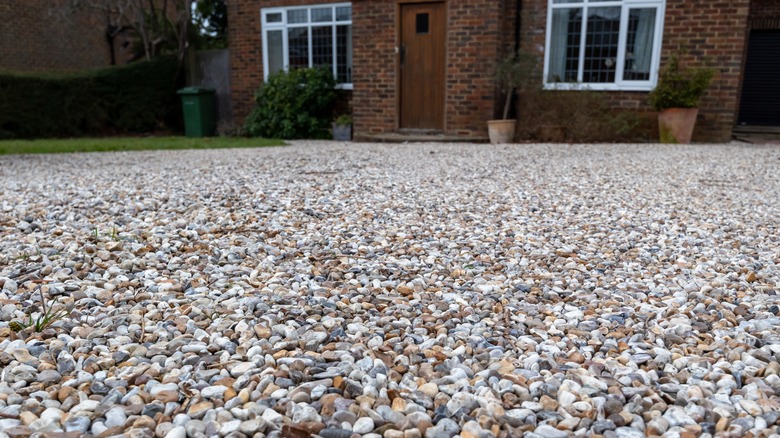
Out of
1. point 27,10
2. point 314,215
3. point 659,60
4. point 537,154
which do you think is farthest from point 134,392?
point 27,10

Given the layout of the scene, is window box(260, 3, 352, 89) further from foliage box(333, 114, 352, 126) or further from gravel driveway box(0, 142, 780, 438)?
gravel driveway box(0, 142, 780, 438)

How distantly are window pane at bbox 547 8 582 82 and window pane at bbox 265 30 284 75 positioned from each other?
526 cm

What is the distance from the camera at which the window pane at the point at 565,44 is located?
373 inches

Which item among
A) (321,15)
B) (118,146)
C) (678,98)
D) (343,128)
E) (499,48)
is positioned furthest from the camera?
(321,15)

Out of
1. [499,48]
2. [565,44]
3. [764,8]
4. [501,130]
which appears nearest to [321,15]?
[499,48]

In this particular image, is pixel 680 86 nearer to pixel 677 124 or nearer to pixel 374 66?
pixel 677 124

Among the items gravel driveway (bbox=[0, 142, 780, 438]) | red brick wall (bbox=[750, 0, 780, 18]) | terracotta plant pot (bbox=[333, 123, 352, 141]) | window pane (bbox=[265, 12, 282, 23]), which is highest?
red brick wall (bbox=[750, 0, 780, 18])

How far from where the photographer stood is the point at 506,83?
30.4ft

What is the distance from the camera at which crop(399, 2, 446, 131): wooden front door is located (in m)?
9.81

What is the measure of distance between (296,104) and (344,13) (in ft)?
6.36

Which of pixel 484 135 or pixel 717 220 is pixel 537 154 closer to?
pixel 484 135

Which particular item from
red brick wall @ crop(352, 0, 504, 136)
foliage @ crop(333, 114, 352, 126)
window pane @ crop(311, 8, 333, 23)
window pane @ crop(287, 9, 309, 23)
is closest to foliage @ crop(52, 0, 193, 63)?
window pane @ crop(287, 9, 309, 23)

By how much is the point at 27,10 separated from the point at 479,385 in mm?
16134

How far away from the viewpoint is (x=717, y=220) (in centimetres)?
383
